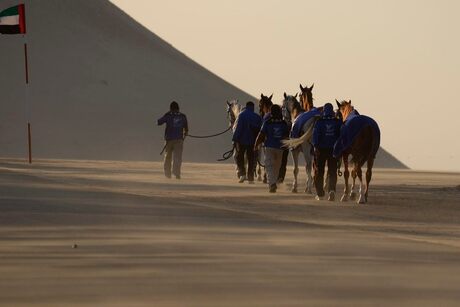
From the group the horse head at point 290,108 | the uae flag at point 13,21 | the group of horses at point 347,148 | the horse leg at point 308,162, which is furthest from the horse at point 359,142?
the uae flag at point 13,21

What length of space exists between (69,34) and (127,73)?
7.94 metres

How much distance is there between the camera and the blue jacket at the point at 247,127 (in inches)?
1310

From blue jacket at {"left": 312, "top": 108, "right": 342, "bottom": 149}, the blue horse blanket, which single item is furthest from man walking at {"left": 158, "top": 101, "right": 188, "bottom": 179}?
the blue horse blanket

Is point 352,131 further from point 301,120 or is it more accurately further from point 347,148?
point 301,120

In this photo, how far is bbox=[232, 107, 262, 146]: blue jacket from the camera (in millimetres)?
33281

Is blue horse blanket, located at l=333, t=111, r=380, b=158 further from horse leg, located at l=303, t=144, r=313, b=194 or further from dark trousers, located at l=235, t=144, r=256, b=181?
dark trousers, located at l=235, t=144, r=256, b=181

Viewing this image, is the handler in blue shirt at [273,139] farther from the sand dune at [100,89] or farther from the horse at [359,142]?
the sand dune at [100,89]

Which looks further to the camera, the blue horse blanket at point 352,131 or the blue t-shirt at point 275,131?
the blue t-shirt at point 275,131

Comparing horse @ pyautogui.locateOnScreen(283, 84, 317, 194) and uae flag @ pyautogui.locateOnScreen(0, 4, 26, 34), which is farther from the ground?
uae flag @ pyautogui.locateOnScreen(0, 4, 26, 34)

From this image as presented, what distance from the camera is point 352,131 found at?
25.7 meters

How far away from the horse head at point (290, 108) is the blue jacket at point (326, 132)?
10.8 feet

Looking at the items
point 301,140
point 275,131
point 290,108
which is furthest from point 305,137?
point 290,108

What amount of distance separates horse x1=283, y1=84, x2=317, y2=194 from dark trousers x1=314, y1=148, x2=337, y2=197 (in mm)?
722

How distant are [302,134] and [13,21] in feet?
74.5
